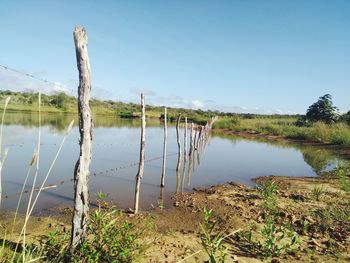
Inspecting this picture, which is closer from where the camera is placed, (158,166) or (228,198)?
(228,198)

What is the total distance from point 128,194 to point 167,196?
1.24 metres

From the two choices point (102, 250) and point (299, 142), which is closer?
point (102, 250)

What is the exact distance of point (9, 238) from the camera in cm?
527

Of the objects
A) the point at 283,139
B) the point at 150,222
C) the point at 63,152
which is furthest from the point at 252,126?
the point at 150,222

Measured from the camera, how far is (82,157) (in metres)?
4.57

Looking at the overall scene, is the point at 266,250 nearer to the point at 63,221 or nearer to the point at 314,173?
the point at 63,221

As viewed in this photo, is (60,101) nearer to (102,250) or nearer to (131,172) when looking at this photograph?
(131,172)

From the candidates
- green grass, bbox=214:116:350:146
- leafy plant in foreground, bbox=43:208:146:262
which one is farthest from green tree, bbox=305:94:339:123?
leafy plant in foreground, bbox=43:208:146:262

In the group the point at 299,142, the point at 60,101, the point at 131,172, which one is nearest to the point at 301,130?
the point at 299,142

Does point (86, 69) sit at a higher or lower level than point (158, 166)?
higher

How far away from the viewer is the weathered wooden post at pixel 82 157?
4492mm

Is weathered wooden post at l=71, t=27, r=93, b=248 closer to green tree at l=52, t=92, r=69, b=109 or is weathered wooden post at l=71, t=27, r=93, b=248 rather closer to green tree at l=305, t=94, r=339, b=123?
green tree at l=305, t=94, r=339, b=123

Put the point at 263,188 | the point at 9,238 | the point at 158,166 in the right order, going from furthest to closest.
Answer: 1. the point at 158,166
2. the point at 263,188
3. the point at 9,238

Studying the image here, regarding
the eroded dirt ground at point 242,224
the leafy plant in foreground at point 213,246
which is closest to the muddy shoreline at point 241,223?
the eroded dirt ground at point 242,224
